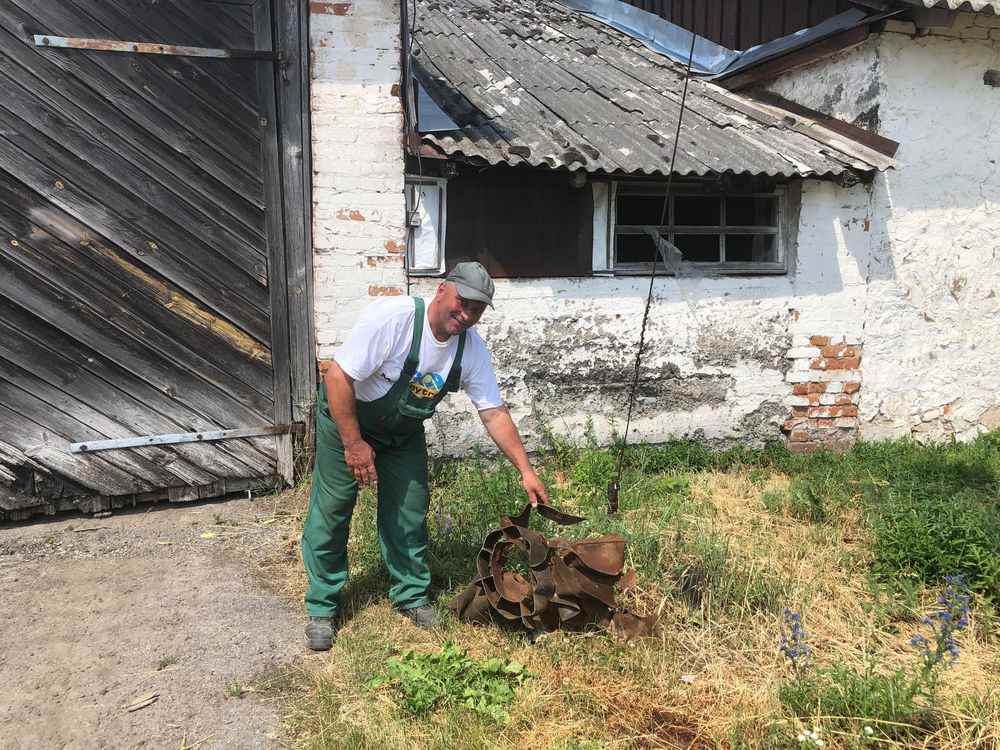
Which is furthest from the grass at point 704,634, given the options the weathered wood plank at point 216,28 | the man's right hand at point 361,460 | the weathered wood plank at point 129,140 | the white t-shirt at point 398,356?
the weathered wood plank at point 216,28

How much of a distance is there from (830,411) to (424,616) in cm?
434

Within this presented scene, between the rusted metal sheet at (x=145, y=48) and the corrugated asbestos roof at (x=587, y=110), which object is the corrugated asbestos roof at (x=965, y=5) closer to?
the corrugated asbestos roof at (x=587, y=110)

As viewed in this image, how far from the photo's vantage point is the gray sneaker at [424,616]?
140 inches

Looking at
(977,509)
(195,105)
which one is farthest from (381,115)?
(977,509)

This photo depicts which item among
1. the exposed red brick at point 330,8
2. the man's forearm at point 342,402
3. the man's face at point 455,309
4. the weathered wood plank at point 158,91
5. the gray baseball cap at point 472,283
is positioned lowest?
the man's forearm at point 342,402

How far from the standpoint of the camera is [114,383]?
4.93 metres

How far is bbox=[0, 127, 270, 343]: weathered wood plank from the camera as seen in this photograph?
4621 mm

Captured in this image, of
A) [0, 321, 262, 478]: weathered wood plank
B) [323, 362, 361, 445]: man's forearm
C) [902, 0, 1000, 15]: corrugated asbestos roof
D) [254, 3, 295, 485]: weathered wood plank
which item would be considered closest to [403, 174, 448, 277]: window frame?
[254, 3, 295, 485]: weathered wood plank

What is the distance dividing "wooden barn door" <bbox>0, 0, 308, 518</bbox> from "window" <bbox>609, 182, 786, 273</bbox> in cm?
273

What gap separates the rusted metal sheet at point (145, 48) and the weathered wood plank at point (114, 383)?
5.06 feet

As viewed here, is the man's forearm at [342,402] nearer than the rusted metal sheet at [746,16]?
Yes

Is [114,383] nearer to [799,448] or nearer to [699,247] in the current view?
[699,247]

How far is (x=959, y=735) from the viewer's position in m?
2.62

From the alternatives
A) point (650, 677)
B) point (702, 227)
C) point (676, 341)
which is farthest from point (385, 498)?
point (702, 227)
